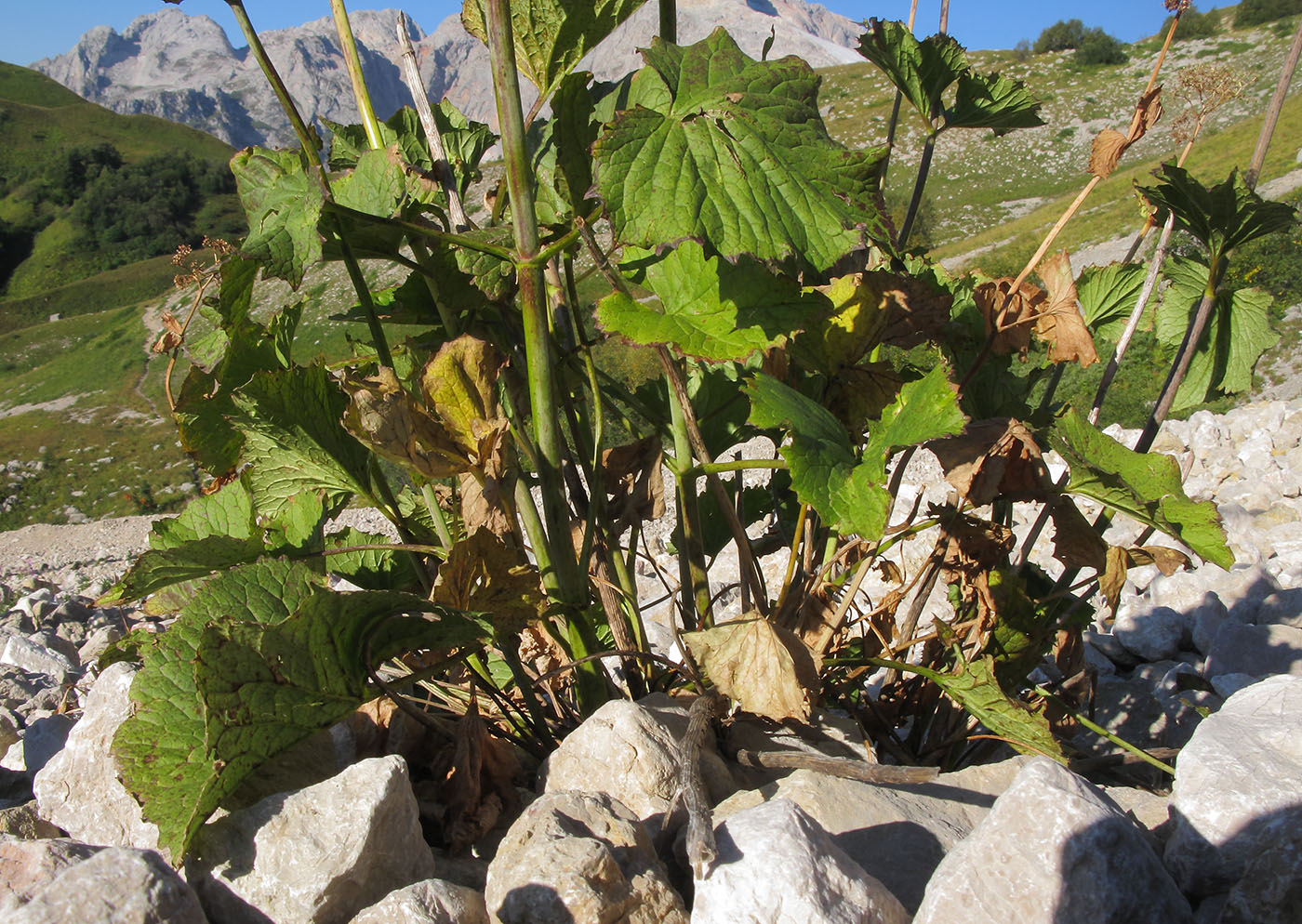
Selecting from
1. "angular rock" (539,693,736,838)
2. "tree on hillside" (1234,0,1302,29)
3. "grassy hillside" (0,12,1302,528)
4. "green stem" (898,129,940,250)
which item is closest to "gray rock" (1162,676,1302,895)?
"angular rock" (539,693,736,838)

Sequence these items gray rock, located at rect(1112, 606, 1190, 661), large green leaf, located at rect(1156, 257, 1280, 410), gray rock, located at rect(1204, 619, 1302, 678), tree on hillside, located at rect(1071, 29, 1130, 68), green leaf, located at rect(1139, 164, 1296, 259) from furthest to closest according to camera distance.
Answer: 1. tree on hillside, located at rect(1071, 29, 1130, 68)
2. gray rock, located at rect(1112, 606, 1190, 661)
3. gray rock, located at rect(1204, 619, 1302, 678)
4. large green leaf, located at rect(1156, 257, 1280, 410)
5. green leaf, located at rect(1139, 164, 1296, 259)

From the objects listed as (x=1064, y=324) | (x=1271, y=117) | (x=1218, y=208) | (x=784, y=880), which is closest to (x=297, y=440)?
(x=784, y=880)

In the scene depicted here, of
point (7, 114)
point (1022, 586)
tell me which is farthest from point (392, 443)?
point (7, 114)

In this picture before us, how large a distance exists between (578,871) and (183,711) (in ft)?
1.80

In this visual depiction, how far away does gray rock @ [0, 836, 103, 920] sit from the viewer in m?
0.85

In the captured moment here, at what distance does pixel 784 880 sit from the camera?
0.78 metres

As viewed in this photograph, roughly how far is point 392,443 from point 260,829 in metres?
0.46

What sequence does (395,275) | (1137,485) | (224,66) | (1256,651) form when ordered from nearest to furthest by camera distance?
(1137,485), (1256,651), (395,275), (224,66)

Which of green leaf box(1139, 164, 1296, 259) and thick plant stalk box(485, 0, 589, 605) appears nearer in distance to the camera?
thick plant stalk box(485, 0, 589, 605)

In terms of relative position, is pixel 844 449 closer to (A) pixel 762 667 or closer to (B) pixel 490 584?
(A) pixel 762 667

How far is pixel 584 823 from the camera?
891 mm

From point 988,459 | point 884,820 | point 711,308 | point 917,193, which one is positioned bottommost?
point 884,820

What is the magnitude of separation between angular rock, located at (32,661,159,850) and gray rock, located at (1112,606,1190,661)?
99.6 inches

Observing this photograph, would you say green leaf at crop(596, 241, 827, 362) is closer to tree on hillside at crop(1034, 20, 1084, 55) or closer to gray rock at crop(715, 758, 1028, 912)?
gray rock at crop(715, 758, 1028, 912)
